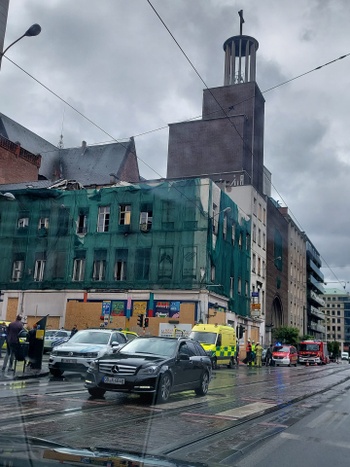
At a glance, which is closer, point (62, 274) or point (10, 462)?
point (10, 462)

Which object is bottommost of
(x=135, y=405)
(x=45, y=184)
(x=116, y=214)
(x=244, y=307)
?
(x=135, y=405)

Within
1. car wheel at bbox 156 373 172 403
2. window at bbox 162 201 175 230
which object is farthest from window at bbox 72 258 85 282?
car wheel at bbox 156 373 172 403

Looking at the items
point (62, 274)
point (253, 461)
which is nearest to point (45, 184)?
point (62, 274)

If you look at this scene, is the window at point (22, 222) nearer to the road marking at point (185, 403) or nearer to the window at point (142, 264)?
the window at point (142, 264)

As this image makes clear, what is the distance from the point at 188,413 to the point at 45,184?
43573 millimetres

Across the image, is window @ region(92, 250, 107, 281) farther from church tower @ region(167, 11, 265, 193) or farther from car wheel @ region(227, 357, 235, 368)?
church tower @ region(167, 11, 265, 193)

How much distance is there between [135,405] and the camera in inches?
421

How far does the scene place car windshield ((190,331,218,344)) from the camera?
91.1ft

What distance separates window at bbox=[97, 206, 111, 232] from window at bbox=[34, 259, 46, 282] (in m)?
5.34

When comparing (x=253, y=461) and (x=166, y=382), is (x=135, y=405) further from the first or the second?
(x=253, y=461)

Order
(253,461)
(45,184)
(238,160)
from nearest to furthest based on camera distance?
1. (253,461)
2. (45,184)
3. (238,160)

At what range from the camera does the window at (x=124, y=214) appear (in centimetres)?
4066

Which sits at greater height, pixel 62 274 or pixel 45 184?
pixel 45 184

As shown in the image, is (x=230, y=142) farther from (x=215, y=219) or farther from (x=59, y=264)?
(x=59, y=264)
